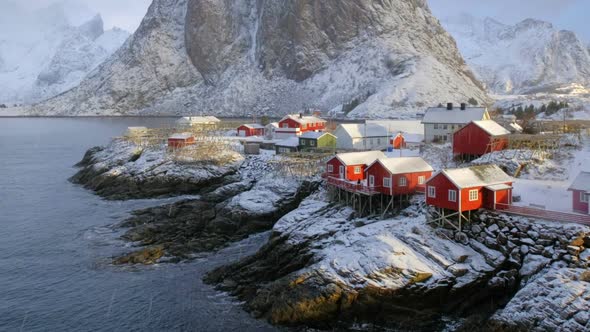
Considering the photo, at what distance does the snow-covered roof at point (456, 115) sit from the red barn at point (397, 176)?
873 inches

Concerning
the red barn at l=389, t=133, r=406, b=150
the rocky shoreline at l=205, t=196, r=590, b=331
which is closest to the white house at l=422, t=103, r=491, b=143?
the red barn at l=389, t=133, r=406, b=150

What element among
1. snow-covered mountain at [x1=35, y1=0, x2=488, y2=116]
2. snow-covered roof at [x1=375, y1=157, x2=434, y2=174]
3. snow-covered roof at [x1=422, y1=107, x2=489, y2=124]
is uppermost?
snow-covered mountain at [x1=35, y1=0, x2=488, y2=116]

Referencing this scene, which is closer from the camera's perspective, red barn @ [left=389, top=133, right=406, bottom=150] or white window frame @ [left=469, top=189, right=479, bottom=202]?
white window frame @ [left=469, top=189, right=479, bottom=202]

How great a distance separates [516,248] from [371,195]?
1186cm

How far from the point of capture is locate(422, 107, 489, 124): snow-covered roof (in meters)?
57.2

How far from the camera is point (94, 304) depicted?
1110 inches

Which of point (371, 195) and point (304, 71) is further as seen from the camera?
point (304, 71)

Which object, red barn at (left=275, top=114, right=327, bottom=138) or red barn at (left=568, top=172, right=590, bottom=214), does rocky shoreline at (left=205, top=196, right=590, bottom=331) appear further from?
red barn at (left=275, top=114, right=327, bottom=138)

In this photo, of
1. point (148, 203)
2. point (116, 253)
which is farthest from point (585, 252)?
point (148, 203)

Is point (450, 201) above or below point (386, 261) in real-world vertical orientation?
above

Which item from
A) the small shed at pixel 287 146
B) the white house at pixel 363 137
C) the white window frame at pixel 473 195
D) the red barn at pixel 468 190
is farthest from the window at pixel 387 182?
the small shed at pixel 287 146

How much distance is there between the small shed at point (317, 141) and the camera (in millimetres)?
61562

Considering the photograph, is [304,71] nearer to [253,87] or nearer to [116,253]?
[253,87]

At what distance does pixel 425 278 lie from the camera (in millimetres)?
26375
